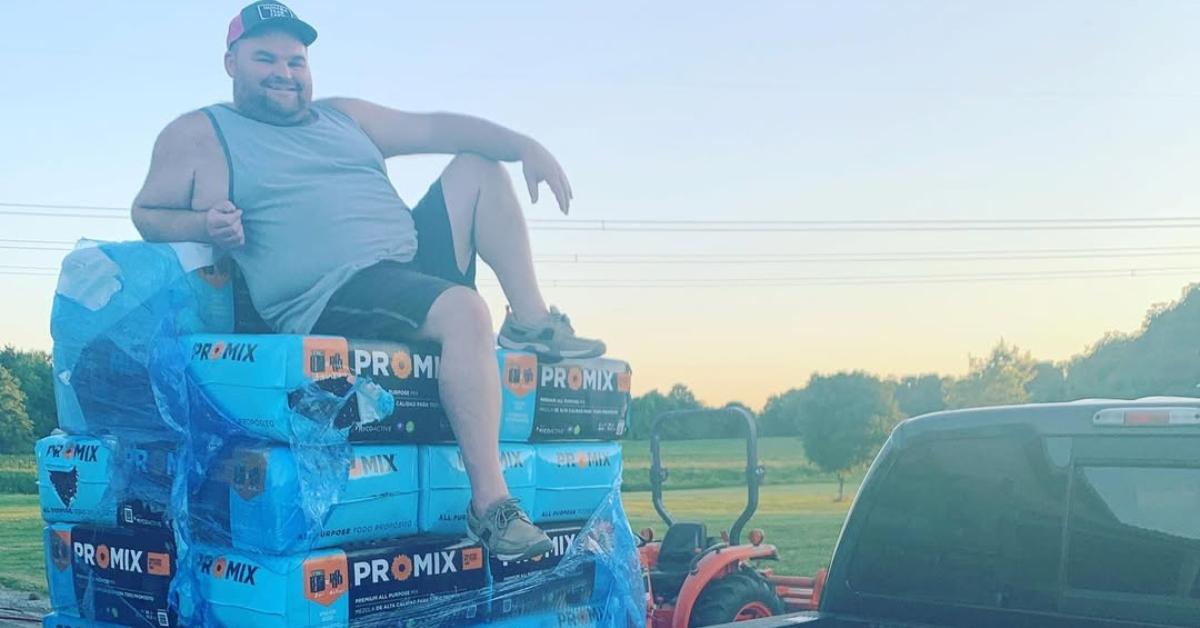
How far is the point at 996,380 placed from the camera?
199ft

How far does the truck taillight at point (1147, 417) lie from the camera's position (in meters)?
2.87

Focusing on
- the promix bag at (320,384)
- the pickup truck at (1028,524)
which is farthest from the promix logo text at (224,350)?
the pickup truck at (1028,524)

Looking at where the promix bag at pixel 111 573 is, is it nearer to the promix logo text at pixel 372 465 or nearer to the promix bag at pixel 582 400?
the promix logo text at pixel 372 465

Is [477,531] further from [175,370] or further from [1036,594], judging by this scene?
[1036,594]

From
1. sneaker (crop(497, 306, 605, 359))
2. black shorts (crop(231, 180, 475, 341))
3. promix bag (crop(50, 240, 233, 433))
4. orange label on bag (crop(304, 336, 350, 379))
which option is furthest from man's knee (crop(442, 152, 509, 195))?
orange label on bag (crop(304, 336, 350, 379))

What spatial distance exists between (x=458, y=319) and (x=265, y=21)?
1305 millimetres

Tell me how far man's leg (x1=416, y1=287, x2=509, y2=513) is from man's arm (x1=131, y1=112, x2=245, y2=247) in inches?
28.9

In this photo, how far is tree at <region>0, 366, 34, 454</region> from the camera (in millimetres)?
22188

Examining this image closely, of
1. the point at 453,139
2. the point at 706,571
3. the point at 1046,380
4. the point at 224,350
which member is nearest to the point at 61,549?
the point at 224,350

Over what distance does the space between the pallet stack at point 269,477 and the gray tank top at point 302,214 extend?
0.19 metres

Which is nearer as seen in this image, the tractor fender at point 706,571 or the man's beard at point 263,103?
the man's beard at point 263,103

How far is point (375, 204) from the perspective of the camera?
4.15m

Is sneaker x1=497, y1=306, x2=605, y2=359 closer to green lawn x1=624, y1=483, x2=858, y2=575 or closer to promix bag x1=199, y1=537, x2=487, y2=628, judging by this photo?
promix bag x1=199, y1=537, x2=487, y2=628

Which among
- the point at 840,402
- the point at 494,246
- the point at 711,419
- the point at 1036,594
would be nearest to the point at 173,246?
the point at 494,246
